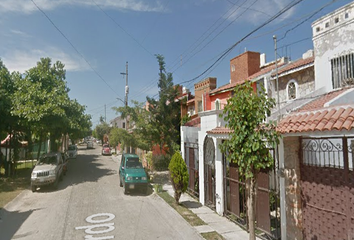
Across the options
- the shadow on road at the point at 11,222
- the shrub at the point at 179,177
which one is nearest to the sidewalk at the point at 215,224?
the shrub at the point at 179,177

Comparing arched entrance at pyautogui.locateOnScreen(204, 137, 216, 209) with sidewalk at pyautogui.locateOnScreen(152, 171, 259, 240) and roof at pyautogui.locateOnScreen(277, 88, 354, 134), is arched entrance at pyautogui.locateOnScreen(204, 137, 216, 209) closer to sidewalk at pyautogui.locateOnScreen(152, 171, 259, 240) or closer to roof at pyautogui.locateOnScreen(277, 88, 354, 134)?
sidewalk at pyautogui.locateOnScreen(152, 171, 259, 240)

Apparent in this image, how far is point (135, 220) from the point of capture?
Answer: 8781mm

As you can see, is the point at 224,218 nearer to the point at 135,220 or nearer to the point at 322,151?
the point at 135,220

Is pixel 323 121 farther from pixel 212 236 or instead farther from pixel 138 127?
pixel 138 127

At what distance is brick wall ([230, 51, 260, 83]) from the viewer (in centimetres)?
1750

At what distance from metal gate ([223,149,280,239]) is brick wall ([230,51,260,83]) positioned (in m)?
10.2

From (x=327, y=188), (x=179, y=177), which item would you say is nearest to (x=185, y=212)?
(x=179, y=177)

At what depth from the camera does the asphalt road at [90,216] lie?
7.49 meters

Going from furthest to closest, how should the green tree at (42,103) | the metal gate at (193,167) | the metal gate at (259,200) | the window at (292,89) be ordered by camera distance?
the green tree at (42,103), the metal gate at (193,167), the window at (292,89), the metal gate at (259,200)

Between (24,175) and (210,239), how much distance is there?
54.0ft

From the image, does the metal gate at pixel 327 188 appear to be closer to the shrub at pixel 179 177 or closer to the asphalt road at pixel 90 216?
→ the asphalt road at pixel 90 216

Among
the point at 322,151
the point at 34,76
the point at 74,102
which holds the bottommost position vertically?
the point at 322,151

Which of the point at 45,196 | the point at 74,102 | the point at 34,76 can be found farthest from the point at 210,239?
the point at 34,76

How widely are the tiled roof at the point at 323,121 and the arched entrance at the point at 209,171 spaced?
4.55 meters
